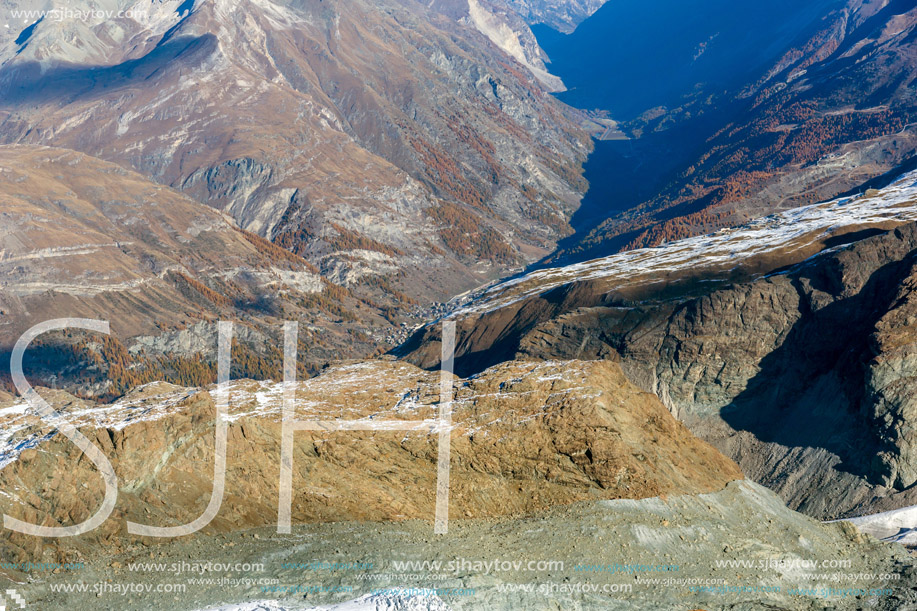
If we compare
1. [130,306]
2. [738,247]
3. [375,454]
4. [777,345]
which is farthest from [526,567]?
[130,306]

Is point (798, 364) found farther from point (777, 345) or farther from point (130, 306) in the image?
point (130, 306)

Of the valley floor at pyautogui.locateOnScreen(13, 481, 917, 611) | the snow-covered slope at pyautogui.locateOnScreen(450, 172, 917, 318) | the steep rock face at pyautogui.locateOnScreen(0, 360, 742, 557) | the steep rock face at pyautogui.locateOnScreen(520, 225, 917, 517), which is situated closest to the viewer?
the valley floor at pyautogui.locateOnScreen(13, 481, 917, 611)

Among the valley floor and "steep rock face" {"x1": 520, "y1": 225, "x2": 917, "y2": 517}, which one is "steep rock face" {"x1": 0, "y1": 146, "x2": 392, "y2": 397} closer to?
"steep rock face" {"x1": 520, "y1": 225, "x2": 917, "y2": 517}


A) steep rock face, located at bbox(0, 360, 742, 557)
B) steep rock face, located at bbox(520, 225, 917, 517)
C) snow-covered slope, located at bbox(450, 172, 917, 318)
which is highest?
snow-covered slope, located at bbox(450, 172, 917, 318)

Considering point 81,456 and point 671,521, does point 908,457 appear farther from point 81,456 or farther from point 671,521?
point 81,456

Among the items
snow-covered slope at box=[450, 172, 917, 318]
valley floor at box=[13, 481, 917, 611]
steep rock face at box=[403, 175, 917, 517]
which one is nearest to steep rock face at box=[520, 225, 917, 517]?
steep rock face at box=[403, 175, 917, 517]

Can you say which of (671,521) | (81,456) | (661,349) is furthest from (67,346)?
(671,521)

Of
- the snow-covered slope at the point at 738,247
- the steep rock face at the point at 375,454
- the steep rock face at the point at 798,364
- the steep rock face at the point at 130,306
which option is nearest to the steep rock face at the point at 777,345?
the steep rock face at the point at 798,364

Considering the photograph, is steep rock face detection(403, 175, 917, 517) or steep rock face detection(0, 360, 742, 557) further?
steep rock face detection(403, 175, 917, 517)

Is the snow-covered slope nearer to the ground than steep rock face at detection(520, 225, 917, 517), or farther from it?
farther from it
